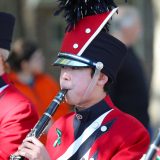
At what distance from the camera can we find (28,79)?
7375 millimetres

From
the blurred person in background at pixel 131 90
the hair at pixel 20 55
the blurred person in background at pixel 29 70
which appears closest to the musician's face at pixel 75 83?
the blurred person in background at pixel 131 90

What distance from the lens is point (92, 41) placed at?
4012 millimetres

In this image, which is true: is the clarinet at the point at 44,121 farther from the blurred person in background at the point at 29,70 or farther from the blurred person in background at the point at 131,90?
the blurred person in background at the point at 29,70

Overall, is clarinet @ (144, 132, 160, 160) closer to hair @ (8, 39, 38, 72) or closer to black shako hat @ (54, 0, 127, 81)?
black shako hat @ (54, 0, 127, 81)

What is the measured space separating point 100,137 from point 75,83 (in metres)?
0.29

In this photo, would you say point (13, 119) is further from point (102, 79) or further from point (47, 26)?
point (47, 26)

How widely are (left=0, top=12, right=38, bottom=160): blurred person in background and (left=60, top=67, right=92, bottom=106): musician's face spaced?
1.37 feet

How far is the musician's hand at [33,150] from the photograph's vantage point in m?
3.76

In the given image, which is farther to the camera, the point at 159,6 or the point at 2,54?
the point at 159,6

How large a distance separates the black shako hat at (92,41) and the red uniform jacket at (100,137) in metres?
0.21

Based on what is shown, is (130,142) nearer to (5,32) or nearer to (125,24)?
(5,32)

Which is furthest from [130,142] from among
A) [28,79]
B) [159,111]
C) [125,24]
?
[159,111]

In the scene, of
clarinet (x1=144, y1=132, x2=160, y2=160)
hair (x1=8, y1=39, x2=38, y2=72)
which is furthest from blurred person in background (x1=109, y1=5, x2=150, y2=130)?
clarinet (x1=144, y1=132, x2=160, y2=160)

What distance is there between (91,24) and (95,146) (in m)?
0.61
